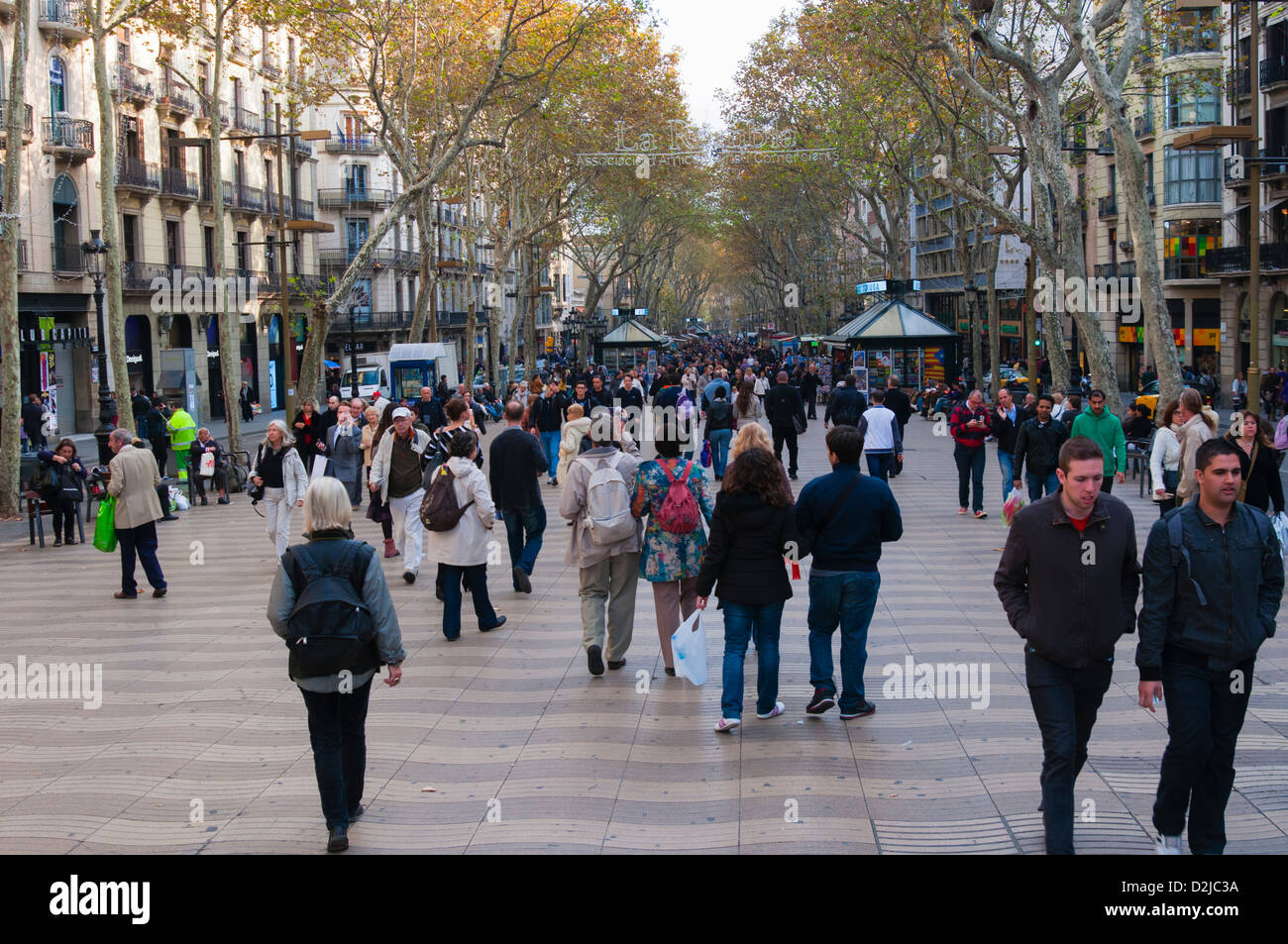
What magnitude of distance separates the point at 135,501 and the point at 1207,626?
8.94m

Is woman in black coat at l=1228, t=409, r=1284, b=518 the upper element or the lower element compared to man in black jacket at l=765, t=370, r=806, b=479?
lower

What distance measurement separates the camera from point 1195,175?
134ft

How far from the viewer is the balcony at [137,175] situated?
37.4m

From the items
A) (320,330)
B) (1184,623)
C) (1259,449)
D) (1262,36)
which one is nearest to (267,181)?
(320,330)

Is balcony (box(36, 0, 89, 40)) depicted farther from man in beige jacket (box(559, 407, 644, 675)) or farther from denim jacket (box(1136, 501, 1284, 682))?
→ denim jacket (box(1136, 501, 1284, 682))

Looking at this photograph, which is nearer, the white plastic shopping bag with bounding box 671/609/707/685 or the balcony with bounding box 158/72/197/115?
the white plastic shopping bag with bounding box 671/609/707/685

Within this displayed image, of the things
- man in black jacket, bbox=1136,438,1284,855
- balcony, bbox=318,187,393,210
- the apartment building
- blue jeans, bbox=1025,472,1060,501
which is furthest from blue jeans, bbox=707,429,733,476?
balcony, bbox=318,187,393,210

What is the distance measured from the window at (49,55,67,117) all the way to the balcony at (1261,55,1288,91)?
3180 centimetres

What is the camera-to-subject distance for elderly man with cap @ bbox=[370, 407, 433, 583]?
460 inches

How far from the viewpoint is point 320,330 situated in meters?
21.8

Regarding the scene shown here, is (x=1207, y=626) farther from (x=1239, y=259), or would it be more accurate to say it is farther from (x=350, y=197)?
(x=350, y=197)

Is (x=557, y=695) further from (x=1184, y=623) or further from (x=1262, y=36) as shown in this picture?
(x=1262, y=36)

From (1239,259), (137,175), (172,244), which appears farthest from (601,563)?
(172,244)

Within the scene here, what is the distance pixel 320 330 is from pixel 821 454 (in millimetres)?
9102
